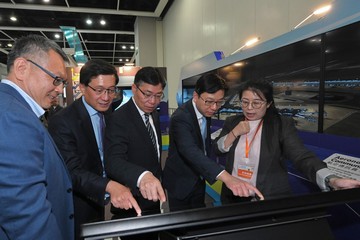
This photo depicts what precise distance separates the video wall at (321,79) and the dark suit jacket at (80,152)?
5.80 ft

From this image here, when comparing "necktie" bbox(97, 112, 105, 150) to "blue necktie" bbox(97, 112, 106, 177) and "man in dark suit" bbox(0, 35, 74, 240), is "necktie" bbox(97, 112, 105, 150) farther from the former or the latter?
"man in dark suit" bbox(0, 35, 74, 240)

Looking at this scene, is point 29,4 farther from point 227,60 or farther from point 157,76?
point 157,76

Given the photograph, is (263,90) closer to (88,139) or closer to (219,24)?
(88,139)

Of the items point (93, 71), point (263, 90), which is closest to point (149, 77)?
point (93, 71)

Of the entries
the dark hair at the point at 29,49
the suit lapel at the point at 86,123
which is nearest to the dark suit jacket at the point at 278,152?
the suit lapel at the point at 86,123

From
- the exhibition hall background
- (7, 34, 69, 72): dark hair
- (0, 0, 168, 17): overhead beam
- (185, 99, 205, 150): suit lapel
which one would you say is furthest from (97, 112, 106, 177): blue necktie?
(0, 0, 168, 17): overhead beam

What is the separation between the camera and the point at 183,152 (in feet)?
4.95

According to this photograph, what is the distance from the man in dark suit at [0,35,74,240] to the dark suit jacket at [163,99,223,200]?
0.72 metres

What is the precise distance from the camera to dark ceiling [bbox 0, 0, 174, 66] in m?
7.77

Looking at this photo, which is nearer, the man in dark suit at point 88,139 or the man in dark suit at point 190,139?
the man in dark suit at point 88,139

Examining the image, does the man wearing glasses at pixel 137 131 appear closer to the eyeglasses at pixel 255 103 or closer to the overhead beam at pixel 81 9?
the eyeglasses at pixel 255 103

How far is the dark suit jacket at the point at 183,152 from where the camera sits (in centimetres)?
153

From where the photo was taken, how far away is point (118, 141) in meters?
1.36

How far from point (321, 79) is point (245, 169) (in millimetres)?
1080
